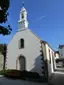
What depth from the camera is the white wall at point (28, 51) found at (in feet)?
70.8

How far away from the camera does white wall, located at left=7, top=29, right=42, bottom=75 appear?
21573 mm

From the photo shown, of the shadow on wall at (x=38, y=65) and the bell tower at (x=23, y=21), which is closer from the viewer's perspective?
the shadow on wall at (x=38, y=65)

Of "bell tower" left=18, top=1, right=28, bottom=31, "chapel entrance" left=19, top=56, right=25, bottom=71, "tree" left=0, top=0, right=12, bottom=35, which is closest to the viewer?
"tree" left=0, top=0, right=12, bottom=35

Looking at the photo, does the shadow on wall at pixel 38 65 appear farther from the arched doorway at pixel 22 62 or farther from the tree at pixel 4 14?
the tree at pixel 4 14

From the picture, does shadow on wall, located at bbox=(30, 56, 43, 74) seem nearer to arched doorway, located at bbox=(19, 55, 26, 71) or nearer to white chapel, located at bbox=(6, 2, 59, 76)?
white chapel, located at bbox=(6, 2, 59, 76)

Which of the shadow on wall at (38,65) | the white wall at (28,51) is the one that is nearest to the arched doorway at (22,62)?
the white wall at (28,51)

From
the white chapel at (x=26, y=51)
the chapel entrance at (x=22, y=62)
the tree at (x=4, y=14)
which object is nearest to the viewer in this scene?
the tree at (x=4, y=14)

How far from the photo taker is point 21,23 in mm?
26328

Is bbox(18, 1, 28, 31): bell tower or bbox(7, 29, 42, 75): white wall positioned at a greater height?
bbox(18, 1, 28, 31): bell tower

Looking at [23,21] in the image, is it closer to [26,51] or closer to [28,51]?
[26,51]

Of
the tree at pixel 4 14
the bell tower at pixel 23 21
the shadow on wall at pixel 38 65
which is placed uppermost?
the bell tower at pixel 23 21

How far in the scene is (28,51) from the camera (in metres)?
22.8

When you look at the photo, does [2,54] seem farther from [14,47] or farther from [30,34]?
[30,34]

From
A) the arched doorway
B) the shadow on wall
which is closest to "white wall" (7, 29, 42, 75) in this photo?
the shadow on wall
